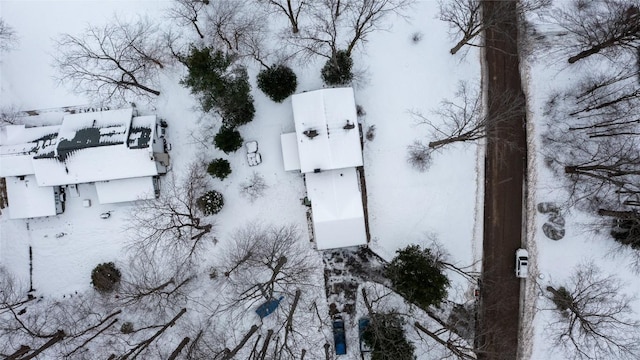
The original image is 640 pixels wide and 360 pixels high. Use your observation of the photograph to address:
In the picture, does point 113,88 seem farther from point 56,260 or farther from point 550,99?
point 550,99

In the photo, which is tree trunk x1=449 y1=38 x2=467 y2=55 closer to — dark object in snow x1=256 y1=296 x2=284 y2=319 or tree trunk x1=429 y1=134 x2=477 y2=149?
tree trunk x1=429 y1=134 x2=477 y2=149

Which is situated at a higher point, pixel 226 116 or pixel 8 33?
pixel 8 33

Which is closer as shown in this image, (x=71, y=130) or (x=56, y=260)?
(x=71, y=130)

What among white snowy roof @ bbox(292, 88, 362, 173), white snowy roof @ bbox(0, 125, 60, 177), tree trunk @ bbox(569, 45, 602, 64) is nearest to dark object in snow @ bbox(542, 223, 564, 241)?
tree trunk @ bbox(569, 45, 602, 64)

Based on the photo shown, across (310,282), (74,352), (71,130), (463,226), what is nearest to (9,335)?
(74,352)

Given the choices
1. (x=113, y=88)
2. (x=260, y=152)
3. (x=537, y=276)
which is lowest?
A: (x=537, y=276)

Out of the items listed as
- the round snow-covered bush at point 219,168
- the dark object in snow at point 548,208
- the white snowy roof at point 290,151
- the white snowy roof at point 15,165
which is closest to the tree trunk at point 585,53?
the dark object in snow at point 548,208
